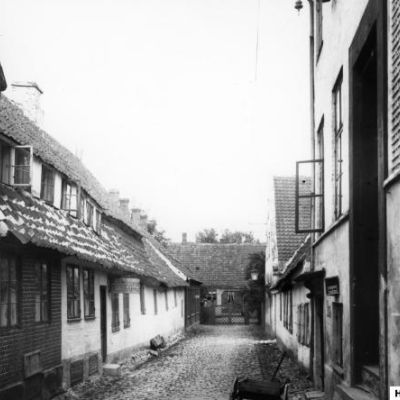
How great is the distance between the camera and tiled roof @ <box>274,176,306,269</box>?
88.5ft

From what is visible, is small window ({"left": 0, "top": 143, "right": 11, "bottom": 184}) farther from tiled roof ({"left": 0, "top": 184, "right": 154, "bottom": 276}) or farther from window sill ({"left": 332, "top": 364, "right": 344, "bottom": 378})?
window sill ({"left": 332, "top": 364, "right": 344, "bottom": 378})

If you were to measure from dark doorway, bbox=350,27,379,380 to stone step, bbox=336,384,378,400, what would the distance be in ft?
0.72

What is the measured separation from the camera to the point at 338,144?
Result: 34.5 ft

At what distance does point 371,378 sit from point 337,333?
2.24m

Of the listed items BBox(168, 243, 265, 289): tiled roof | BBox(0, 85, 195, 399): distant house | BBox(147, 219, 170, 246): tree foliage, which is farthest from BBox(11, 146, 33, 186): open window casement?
BBox(147, 219, 170, 246): tree foliage

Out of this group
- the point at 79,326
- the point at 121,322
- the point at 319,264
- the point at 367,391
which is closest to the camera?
the point at 367,391

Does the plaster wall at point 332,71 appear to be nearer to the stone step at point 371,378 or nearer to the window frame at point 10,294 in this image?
the stone step at point 371,378

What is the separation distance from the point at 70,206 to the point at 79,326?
9.38ft

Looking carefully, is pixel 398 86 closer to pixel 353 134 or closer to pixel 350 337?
pixel 353 134

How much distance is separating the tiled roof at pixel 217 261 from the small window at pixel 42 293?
121 feet

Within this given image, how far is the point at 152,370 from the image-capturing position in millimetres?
18016

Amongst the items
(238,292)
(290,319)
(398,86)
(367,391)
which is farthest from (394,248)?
(238,292)

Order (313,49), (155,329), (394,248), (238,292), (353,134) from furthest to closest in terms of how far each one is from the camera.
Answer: (238,292) → (155,329) → (313,49) → (353,134) → (394,248)

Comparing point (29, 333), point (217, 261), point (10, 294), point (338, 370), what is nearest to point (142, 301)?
point (29, 333)
